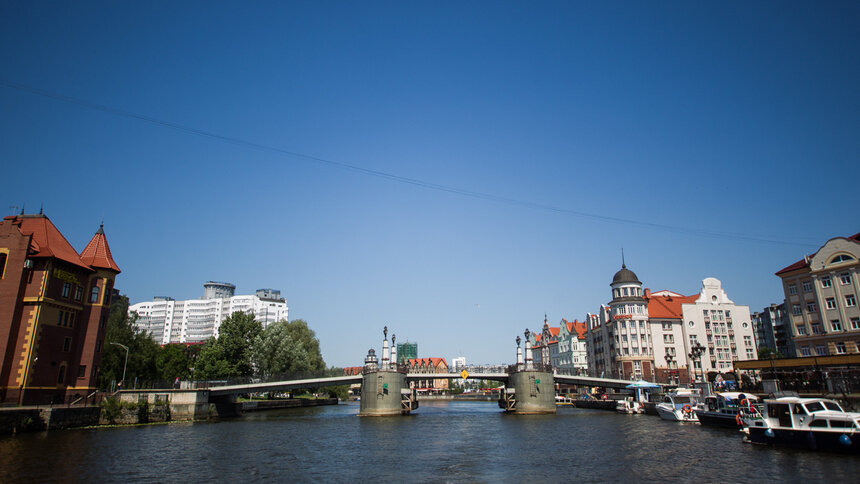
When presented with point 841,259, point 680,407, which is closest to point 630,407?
point 680,407

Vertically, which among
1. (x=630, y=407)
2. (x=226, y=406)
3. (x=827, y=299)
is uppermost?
(x=827, y=299)

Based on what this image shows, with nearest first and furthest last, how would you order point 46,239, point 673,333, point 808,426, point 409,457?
point 808,426, point 409,457, point 46,239, point 673,333

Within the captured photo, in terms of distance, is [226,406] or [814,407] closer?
[814,407]

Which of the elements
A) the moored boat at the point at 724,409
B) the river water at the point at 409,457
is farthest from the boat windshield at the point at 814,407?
the moored boat at the point at 724,409

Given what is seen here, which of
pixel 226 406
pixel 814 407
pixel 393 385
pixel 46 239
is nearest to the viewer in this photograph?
pixel 814 407

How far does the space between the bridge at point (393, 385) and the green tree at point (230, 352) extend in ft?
19.3

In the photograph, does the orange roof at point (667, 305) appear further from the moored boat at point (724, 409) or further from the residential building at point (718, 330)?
the moored boat at point (724, 409)

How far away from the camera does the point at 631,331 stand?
3903 inches

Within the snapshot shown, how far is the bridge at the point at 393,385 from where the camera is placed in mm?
68312

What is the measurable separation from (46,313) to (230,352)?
106 ft

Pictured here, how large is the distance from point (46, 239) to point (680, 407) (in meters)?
69.2

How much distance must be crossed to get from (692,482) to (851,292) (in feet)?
176

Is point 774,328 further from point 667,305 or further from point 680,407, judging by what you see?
point 680,407

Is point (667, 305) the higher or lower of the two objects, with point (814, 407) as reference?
higher
